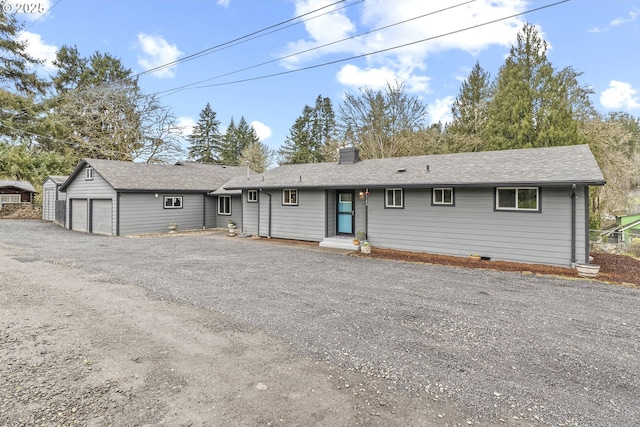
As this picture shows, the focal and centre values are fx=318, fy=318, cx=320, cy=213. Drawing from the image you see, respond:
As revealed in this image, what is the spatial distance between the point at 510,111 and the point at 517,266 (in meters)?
11.9

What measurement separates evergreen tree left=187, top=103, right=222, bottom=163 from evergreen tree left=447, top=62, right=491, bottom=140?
2950 cm

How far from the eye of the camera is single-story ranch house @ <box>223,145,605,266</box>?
26.7 ft

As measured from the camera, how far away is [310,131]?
36.9m

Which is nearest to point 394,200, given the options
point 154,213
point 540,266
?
point 540,266

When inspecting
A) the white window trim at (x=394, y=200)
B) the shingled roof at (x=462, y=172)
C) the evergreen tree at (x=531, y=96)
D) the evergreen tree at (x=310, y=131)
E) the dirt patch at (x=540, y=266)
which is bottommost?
the dirt patch at (x=540, y=266)

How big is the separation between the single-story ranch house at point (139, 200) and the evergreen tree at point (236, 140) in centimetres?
2300

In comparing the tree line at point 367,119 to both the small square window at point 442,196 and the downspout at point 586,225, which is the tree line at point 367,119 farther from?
the small square window at point 442,196

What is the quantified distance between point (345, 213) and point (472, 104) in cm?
1803

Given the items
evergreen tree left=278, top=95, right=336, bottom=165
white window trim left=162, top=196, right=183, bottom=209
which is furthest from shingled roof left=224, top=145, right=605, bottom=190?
evergreen tree left=278, top=95, right=336, bottom=165

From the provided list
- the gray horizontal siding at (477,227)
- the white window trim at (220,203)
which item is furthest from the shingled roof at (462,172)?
the white window trim at (220,203)

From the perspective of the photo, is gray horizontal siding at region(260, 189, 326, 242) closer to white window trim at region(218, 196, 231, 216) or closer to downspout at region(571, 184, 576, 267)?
white window trim at region(218, 196, 231, 216)

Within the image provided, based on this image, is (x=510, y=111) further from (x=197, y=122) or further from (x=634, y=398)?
(x=197, y=122)

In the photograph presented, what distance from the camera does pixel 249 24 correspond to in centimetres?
1069

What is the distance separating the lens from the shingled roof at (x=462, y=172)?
8.15m
